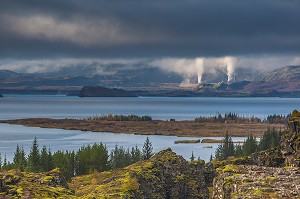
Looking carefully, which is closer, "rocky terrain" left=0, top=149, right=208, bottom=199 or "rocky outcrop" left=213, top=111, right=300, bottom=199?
"rocky outcrop" left=213, top=111, right=300, bottom=199

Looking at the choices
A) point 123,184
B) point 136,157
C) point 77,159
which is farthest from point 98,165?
point 123,184

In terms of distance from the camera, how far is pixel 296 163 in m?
42.8

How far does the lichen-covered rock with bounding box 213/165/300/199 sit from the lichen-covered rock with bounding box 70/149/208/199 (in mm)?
8263

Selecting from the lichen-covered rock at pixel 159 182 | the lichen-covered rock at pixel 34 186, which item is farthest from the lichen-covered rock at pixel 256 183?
the lichen-covered rock at pixel 34 186

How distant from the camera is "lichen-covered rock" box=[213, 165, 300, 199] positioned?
80.4 ft

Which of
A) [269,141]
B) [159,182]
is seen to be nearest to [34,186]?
[159,182]

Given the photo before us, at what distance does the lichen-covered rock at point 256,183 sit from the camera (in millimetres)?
24516

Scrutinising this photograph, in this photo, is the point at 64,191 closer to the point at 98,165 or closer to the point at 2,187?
the point at 2,187

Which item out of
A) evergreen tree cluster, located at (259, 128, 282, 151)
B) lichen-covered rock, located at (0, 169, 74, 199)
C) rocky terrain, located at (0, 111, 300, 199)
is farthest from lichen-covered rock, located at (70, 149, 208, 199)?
evergreen tree cluster, located at (259, 128, 282, 151)

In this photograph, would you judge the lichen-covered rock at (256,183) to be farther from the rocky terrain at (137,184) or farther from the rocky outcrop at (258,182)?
the rocky terrain at (137,184)

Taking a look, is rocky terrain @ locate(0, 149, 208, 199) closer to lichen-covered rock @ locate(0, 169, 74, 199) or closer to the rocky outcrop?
lichen-covered rock @ locate(0, 169, 74, 199)

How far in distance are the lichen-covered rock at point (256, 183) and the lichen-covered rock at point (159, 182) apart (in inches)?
325

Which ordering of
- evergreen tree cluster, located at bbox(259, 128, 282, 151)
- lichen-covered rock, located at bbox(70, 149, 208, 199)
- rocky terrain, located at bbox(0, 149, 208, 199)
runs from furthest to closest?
evergreen tree cluster, located at bbox(259, 128, 282, 151) < lichen-covered rock, located at bbox(70, 149, 208, 199) < rocky terrain, located at bbox(0, 149, 208, 199)

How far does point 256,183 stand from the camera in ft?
87.1
